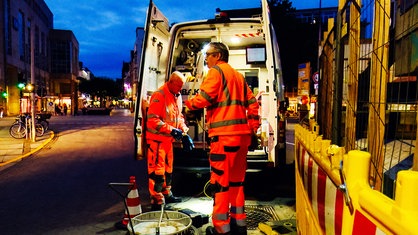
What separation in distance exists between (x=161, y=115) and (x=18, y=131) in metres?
12.9

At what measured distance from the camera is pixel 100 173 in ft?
24.7

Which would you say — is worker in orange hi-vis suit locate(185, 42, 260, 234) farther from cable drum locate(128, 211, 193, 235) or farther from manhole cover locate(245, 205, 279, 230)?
manhole cover locate(245, 205, 279, 230)

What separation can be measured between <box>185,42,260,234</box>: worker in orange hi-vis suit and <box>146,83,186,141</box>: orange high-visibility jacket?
40.1 inches

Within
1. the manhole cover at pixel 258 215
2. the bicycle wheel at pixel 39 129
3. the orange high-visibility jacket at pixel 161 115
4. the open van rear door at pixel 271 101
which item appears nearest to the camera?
the manhole cover at pixel 258 215

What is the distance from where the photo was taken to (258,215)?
182 inches

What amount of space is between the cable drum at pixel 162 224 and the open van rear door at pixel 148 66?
1.40m

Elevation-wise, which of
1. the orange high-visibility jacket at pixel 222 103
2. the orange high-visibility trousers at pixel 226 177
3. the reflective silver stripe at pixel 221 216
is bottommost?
the reflective silver stripe at pixel 221 216

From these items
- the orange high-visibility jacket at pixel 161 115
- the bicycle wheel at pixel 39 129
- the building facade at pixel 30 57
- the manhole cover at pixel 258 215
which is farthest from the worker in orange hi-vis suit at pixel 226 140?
the bicycle wheel at pixel 39 129

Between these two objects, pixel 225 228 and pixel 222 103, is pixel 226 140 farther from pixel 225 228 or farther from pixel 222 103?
pixel 225 228

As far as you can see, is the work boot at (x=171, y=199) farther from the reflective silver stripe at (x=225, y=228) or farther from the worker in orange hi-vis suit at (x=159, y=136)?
the reflective silver stripe at (x=225, y=228)

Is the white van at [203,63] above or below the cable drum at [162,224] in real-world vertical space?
above

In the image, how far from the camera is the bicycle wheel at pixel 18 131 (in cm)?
1499

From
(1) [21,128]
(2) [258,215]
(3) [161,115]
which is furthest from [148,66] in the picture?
(1) [21,128]

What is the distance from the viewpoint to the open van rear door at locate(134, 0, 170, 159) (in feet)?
16.8
